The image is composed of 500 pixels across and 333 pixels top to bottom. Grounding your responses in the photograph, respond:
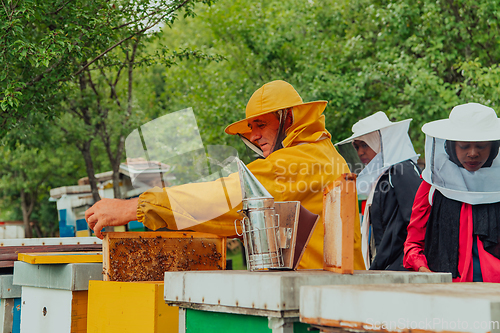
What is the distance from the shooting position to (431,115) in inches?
320

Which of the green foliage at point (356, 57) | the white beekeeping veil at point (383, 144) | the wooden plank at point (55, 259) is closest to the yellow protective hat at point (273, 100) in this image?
the wooden plank at point (55, 259)

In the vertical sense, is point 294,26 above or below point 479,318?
above

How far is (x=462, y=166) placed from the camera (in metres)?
2.76

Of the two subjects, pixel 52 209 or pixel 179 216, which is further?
pixel 52 209

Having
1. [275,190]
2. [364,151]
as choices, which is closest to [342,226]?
[275,190]

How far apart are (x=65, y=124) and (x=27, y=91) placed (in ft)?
13.9

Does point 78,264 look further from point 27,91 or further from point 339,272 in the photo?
point 27,91

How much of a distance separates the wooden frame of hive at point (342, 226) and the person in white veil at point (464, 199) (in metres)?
1.19

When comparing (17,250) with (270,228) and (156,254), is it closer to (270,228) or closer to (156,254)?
(156,254)

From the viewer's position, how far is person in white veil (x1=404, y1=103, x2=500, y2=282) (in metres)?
2.55

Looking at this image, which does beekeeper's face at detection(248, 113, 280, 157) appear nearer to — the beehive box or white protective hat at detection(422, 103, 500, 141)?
the beehive box

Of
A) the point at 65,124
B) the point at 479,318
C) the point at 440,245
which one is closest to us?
the point at 479,318

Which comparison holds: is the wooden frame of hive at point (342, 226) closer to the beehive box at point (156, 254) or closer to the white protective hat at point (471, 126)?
the beehive box at point (156, 254)

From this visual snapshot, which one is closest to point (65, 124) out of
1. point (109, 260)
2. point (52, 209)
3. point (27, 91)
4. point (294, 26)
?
point (27, 91)
